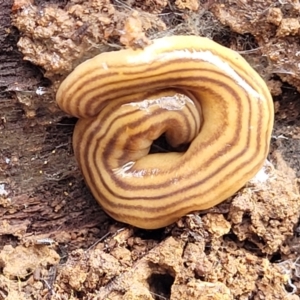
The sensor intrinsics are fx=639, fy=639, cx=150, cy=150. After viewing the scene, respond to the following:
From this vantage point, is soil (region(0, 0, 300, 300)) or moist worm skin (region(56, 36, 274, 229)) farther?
soil (region(0, 0, 300, 300))

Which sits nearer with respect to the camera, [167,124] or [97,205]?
[167,124]

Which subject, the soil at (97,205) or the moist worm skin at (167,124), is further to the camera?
the soil at (97,205)

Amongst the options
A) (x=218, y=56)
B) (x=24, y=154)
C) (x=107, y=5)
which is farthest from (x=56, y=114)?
(x=218, y=56)

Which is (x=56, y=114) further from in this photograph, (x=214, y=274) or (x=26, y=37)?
(x=214, y=274)

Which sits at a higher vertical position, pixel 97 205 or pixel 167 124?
pixel 167 124
